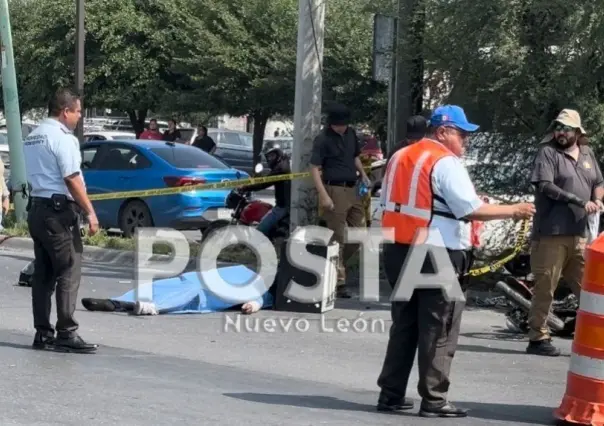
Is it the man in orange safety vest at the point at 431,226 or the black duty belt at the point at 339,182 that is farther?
the black duty belt at the point at 339,182

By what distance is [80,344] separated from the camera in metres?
9.02

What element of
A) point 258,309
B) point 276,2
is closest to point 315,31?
point 258,309

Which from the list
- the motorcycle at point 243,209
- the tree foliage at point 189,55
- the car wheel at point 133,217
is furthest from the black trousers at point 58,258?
the tree foliage at point 189,55

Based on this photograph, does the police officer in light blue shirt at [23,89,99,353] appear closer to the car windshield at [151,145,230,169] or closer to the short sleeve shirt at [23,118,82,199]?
the short sleeve shirt at [23,118,82,199]

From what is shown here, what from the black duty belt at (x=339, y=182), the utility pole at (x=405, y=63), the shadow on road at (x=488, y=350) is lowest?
the shadow on road at (x=488, y=350)

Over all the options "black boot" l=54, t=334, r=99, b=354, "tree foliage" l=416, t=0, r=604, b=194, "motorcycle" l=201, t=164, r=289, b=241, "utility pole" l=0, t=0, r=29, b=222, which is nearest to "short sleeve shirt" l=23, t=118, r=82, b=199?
"black boot" l=54, t=334, r=99, b=354

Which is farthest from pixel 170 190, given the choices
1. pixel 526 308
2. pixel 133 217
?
pixel 526 308

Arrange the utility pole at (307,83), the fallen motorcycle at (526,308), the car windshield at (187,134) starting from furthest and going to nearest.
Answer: the car windshield at (187,134)
the utility pole at (307,83)
the fallen motorcycle at (526,308)

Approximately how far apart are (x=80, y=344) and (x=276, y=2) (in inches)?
920

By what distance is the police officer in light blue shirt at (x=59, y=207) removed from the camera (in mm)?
8828

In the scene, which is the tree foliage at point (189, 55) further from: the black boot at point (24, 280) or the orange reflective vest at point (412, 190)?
the orange reflective vest at point (412, 190)

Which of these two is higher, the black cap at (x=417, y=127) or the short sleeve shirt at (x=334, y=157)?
the black cap at (x=417, y=127)

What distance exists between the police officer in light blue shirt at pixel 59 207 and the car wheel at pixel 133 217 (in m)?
8.72

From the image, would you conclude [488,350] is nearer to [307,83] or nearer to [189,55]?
[307,83]
